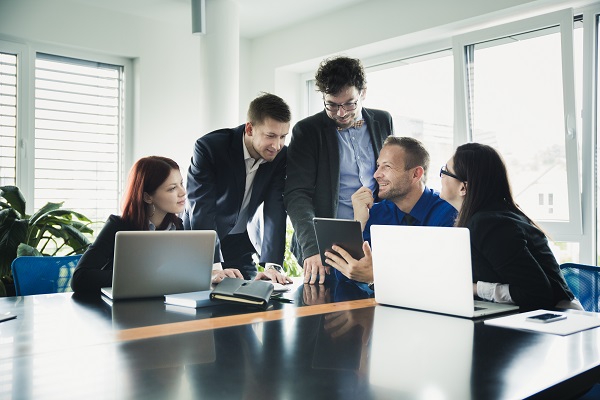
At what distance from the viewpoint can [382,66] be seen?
554cm

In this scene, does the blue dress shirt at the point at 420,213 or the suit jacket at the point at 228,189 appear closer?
the blue dress shirt at the point at 420,213

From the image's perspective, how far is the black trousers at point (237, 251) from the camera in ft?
11.4

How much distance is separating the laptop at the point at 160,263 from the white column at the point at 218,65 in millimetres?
3062

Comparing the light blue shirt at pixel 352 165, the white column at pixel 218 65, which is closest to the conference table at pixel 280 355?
the light blue shirt at pixel 352 165

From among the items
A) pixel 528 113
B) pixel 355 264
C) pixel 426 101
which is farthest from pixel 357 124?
pixel 426 101

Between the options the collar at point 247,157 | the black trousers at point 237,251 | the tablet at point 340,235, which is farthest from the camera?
the black trousers at point 237,251

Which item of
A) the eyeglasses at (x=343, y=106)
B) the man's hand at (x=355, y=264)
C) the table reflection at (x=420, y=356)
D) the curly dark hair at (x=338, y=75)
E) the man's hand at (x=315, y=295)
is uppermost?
the curly dark hair at (x=338, y=75)

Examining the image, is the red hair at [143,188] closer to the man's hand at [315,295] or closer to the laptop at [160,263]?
the laptop at [160,263]

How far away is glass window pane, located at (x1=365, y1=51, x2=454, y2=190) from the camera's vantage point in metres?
4.97

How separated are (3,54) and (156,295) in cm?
361

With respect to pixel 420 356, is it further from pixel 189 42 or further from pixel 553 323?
pixel 189 42

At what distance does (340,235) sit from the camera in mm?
2447

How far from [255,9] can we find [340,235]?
11.7ft

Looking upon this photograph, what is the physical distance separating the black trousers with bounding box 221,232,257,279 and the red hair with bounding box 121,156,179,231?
0.55 m
